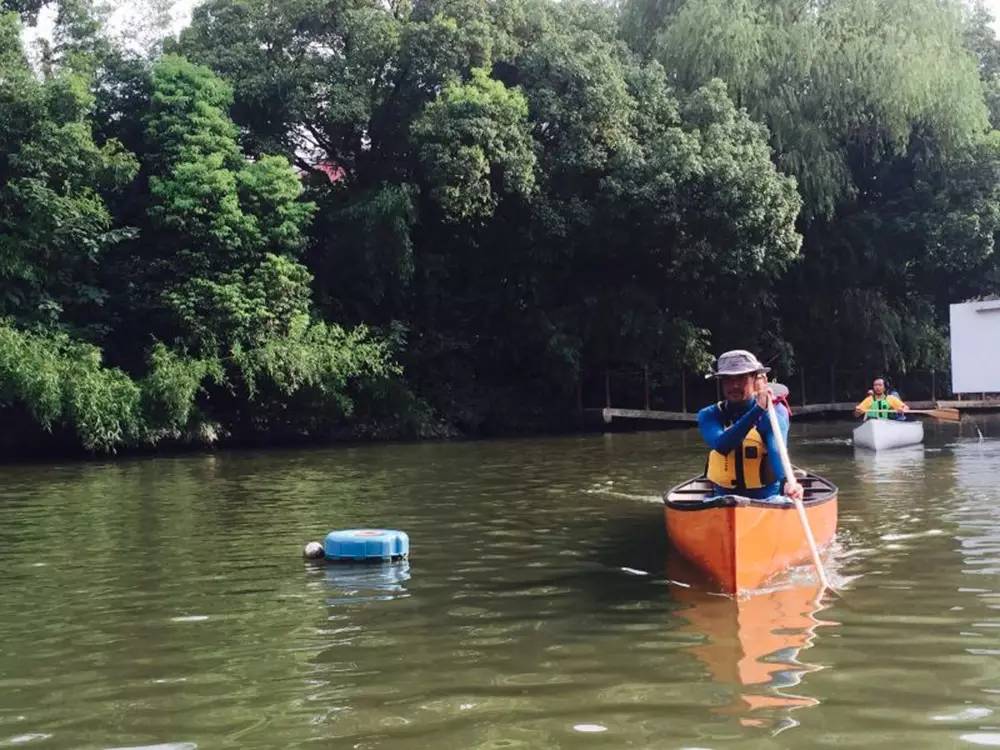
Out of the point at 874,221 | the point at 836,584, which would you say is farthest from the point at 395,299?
the point at 836,584

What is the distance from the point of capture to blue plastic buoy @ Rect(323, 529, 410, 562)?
891 cm

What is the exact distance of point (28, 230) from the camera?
864 inches

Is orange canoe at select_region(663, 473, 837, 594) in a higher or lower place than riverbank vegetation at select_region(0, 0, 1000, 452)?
lower

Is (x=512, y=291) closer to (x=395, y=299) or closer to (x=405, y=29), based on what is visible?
(x=395, y=299)

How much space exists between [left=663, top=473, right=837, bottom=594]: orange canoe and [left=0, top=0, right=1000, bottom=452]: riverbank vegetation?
52.2ft

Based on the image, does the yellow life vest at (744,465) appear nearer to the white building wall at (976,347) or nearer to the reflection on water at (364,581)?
the reflection on water at (364,581)

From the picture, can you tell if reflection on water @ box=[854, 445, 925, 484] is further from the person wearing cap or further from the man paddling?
the person wearing cap

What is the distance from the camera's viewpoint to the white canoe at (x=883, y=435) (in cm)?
1884

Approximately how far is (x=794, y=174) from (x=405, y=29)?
10085 mm

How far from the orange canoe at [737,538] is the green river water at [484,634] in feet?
0.70

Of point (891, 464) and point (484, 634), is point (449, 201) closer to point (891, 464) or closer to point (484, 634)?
point (891, 464)

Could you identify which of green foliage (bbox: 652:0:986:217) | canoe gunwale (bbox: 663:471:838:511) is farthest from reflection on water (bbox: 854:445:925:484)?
green foliage (bbox: 652:0:986:217)

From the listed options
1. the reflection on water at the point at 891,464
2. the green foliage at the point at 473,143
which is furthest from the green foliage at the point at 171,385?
the reflection on water at the point at 891,464

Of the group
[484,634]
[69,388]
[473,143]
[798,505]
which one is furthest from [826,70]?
[484,634]
